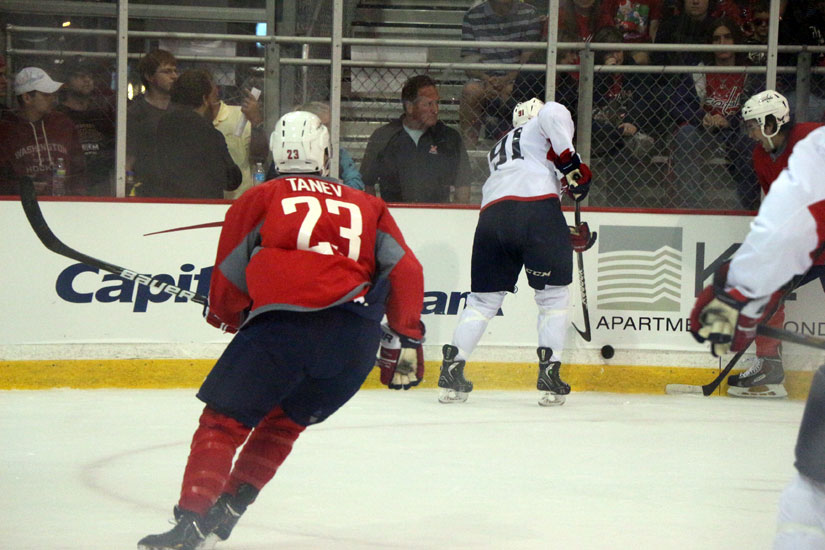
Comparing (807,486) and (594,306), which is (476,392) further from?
(807,486)

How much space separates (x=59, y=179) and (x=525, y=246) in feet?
8.03

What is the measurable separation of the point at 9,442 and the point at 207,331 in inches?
68.7

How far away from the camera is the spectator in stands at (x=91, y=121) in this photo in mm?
6008

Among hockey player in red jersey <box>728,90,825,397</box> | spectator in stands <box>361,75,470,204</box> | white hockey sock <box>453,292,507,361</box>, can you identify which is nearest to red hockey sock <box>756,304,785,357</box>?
hockey player in red jersey <box>728,90,825,397</box>

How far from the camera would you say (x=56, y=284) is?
579 cm

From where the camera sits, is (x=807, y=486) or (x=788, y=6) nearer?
(x=807, y=486)

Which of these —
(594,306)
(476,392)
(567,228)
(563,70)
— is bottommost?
(476,392)

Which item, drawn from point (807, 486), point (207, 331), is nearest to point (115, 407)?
point (207, 331)

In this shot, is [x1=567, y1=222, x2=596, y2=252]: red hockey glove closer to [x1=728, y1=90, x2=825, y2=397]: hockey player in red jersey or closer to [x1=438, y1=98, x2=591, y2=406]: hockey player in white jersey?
[x1=438, y1=98, x2=591, y2=406]: hockey player in white jersey

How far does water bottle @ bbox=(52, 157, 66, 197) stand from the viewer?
596cm

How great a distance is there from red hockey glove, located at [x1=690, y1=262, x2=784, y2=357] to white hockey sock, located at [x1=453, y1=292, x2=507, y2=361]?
3.56m

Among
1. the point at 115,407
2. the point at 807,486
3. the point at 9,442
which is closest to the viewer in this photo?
the point at 807,486

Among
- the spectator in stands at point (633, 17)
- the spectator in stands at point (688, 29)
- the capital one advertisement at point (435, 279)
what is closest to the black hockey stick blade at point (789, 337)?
the capital one advertisement at point (435, 279)

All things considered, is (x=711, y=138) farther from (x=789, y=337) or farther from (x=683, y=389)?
(x=789, y=337)
